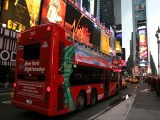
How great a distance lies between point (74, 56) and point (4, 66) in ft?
70.2

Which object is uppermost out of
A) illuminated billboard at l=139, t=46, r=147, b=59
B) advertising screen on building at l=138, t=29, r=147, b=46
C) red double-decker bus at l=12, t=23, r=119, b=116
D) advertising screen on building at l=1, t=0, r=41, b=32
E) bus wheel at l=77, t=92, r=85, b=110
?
advertising screen on building at l=138, t=29, r=147, b=46

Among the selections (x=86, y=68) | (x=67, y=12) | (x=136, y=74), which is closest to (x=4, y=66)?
(x=67, y=12)

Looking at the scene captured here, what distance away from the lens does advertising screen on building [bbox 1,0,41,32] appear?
29203 millimetres

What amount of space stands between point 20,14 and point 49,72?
25859mm

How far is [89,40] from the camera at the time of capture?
5066 cm

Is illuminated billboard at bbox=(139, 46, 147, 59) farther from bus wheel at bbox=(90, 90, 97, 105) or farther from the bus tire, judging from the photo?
the bus tire

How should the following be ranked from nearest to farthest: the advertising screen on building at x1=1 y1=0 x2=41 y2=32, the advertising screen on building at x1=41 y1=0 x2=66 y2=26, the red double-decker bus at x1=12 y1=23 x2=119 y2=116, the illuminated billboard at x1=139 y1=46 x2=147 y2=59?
the red double-decker bus at x1=12 y1=23 x2=119 y2=116
the advertising screen on building at x1=1 y1=0 x2=41 y2=32
the advertising screen on building at x1=41 y1=0 x2=66 y2=26
the illuminated billboard at x1=139 y1=46 x2=147 y2=59

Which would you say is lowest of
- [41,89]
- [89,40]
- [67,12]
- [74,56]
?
[41,89]

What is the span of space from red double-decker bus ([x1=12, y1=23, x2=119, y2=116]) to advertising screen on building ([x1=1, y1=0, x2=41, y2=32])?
2156cm

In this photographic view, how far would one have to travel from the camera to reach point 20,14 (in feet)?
103

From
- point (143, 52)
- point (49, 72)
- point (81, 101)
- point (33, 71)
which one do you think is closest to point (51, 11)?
point (81, 101)

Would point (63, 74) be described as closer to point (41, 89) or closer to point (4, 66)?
point (41, 89)

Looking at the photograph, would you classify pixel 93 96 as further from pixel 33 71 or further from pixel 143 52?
pixel 143 52

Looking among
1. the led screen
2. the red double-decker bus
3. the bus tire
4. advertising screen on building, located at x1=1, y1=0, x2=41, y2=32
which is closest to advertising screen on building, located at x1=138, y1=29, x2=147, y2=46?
the led screen
